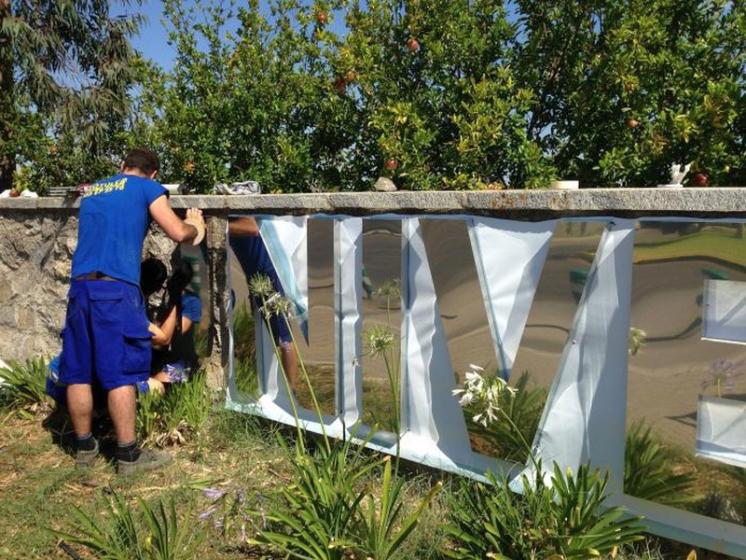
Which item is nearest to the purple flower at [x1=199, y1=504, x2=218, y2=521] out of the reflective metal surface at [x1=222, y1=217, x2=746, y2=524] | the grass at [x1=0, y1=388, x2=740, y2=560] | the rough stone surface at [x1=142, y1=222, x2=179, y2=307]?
the grass at [x1=0, y1=388, x2=740, y2=560]

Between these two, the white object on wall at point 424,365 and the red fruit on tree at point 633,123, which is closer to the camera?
the white object on wall at point 424,365

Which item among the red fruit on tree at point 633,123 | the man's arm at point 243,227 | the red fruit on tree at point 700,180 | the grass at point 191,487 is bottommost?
the grass at point 191,487

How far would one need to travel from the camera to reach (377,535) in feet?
8.23

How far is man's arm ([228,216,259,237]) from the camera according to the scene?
386 cm

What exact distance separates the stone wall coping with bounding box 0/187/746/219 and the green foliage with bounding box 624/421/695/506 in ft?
2.57

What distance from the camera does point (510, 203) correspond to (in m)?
2.85

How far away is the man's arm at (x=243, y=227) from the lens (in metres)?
3.86

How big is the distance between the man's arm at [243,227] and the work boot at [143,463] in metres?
1.27

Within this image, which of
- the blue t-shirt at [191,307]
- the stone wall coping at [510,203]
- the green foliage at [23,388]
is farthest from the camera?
the green foliage at [23,388]

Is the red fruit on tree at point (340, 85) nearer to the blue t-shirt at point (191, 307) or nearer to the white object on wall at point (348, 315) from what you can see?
the blue t-shirt at point (191, 307)

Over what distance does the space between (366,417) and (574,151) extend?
2.83 meters

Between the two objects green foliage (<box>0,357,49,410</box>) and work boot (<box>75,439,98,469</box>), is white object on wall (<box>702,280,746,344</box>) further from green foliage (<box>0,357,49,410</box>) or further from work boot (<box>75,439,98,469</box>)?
green foliage (<box>0,357,49,410</box>)

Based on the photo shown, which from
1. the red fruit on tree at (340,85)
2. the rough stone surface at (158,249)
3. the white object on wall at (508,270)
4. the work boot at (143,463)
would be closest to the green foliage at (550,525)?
the white object on wall at (508,270)

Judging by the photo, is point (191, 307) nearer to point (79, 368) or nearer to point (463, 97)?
point (79, 368)
